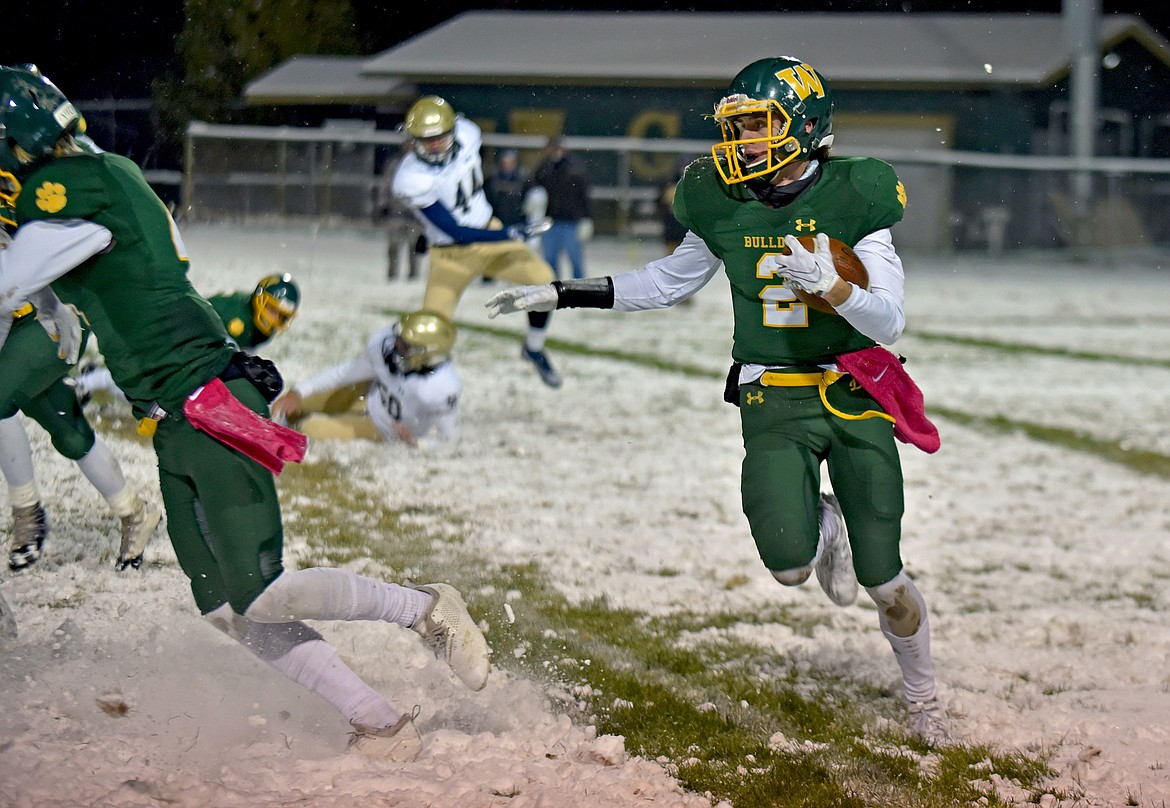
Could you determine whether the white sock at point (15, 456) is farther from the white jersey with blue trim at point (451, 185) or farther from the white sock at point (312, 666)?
the white jersey with blue trim at point (451, 185)

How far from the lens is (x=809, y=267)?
133 inches

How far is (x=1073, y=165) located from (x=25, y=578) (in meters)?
19.8

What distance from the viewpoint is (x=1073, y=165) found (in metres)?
21.3

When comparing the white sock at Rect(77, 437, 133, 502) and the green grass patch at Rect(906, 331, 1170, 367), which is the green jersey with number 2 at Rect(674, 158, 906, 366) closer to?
the white sock at Rect(77, 437, 133, 502)

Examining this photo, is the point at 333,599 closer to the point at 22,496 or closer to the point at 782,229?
the point at 782,229

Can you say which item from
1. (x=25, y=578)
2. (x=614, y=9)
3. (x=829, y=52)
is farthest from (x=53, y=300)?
(x=614, y=9)

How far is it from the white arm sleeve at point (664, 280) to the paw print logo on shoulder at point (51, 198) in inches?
64.2

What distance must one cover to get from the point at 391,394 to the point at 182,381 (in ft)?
13.3

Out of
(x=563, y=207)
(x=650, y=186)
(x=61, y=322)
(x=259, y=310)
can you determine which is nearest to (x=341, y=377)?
(x=259, y=310)

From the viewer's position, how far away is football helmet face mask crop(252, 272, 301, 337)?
563cm

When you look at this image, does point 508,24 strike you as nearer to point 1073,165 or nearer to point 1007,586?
point 1073,165

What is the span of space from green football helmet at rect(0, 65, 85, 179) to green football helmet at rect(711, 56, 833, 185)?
172cm

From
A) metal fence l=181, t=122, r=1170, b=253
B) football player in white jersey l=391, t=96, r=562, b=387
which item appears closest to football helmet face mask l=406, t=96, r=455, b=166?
football player in white jersey l=391, t=96, r=562, b=387

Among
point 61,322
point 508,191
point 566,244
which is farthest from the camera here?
point 508,191
